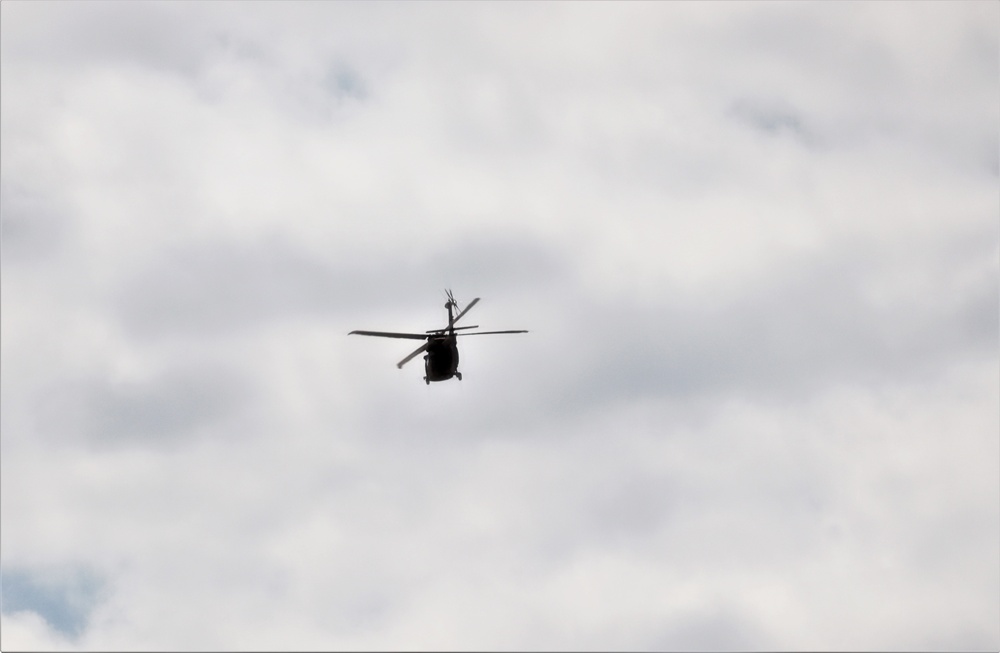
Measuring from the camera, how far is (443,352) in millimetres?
124312

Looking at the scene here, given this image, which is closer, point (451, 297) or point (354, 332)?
point (354, 332)

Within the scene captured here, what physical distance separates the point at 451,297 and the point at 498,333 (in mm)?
12514

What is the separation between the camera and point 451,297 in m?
132

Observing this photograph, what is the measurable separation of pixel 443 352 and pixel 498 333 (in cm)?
657

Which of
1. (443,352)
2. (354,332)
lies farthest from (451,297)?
(354,332)

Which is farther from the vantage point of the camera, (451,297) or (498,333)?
(451,297)

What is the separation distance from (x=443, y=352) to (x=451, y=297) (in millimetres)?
8989

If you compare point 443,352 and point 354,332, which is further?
point 443,352

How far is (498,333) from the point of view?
12050cm

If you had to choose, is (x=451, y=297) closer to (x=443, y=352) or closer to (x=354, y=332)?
(x=443, y=352)

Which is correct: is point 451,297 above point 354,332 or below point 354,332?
above

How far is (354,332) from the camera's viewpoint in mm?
115000

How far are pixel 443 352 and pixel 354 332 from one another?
11.9 m
